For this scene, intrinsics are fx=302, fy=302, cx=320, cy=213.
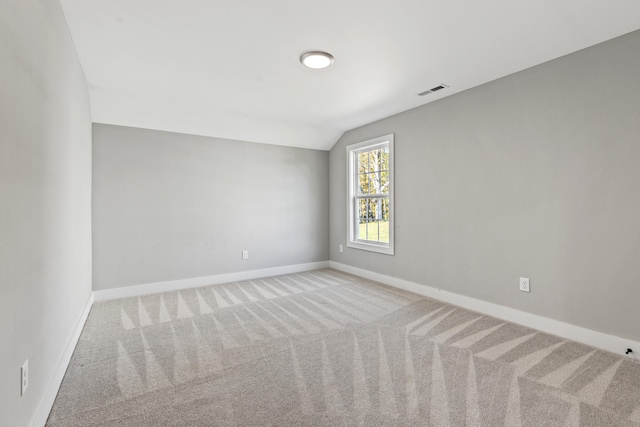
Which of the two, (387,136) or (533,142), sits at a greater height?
(387,136)

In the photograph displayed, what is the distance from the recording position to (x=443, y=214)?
3.54 m

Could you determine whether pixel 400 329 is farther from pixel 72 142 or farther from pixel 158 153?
pixel 158 153

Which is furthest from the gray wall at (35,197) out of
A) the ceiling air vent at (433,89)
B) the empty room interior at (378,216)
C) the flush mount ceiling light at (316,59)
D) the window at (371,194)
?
the window at (371,194)

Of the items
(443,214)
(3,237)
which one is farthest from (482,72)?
(3,237)

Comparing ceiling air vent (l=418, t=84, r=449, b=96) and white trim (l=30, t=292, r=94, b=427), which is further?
ceiling air vent (l=418, t=84, r=449, b=96)

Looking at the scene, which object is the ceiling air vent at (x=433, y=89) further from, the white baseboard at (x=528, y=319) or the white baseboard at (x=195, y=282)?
the white baseboard at (x=195, y=282)

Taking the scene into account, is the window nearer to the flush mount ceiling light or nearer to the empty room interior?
the empty room interior

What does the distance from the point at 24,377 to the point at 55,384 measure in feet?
2.08

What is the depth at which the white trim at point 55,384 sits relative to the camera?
1.50 metres

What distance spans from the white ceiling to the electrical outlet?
206cm

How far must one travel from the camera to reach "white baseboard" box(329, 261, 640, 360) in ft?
7.56

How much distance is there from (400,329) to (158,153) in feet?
11.9

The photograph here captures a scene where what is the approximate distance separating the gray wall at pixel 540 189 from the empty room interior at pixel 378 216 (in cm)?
2

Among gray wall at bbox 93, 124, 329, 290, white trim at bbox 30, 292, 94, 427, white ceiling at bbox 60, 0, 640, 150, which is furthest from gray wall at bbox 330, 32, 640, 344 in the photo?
white trim at bbox 30, 292, 94, 427
